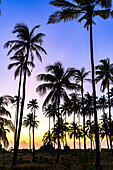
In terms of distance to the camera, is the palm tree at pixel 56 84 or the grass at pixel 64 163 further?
the palm tree at pixel 56 84

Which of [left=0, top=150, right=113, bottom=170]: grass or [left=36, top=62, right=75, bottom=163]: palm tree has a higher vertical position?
[left=36, top=62, right=75, bottom=163]: palm tree

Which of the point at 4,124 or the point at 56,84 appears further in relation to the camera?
the point at 56,84

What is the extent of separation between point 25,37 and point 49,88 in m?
7.30

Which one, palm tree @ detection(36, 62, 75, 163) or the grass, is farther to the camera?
palm tree @ detection(36, 62, 75, 163)

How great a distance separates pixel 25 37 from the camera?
2181 centimetres

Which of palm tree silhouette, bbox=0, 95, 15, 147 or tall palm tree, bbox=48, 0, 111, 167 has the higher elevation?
tall palm tree, bbox=48, 0, 111, 167

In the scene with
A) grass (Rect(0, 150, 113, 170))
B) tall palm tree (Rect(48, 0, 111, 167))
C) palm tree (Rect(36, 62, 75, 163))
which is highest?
tall palm tree (Rect(48, 0, 111, 167))

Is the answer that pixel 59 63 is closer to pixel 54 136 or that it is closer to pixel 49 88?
pixel 49 88

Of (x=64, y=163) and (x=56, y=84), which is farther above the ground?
(x=56, y=84)

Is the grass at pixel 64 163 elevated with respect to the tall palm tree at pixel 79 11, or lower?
lower

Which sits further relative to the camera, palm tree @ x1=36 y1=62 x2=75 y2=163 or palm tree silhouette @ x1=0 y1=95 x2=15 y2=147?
palm tree @ x1=36 y1=62 x2=75 y2=163

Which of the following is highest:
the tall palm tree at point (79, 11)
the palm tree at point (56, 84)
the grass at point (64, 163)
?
the tall palm tree at point (79, 11)

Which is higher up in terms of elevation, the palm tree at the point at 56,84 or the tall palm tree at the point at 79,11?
the tall palm tree at the point at 79,11

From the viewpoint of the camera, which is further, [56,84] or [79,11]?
[56,84]
